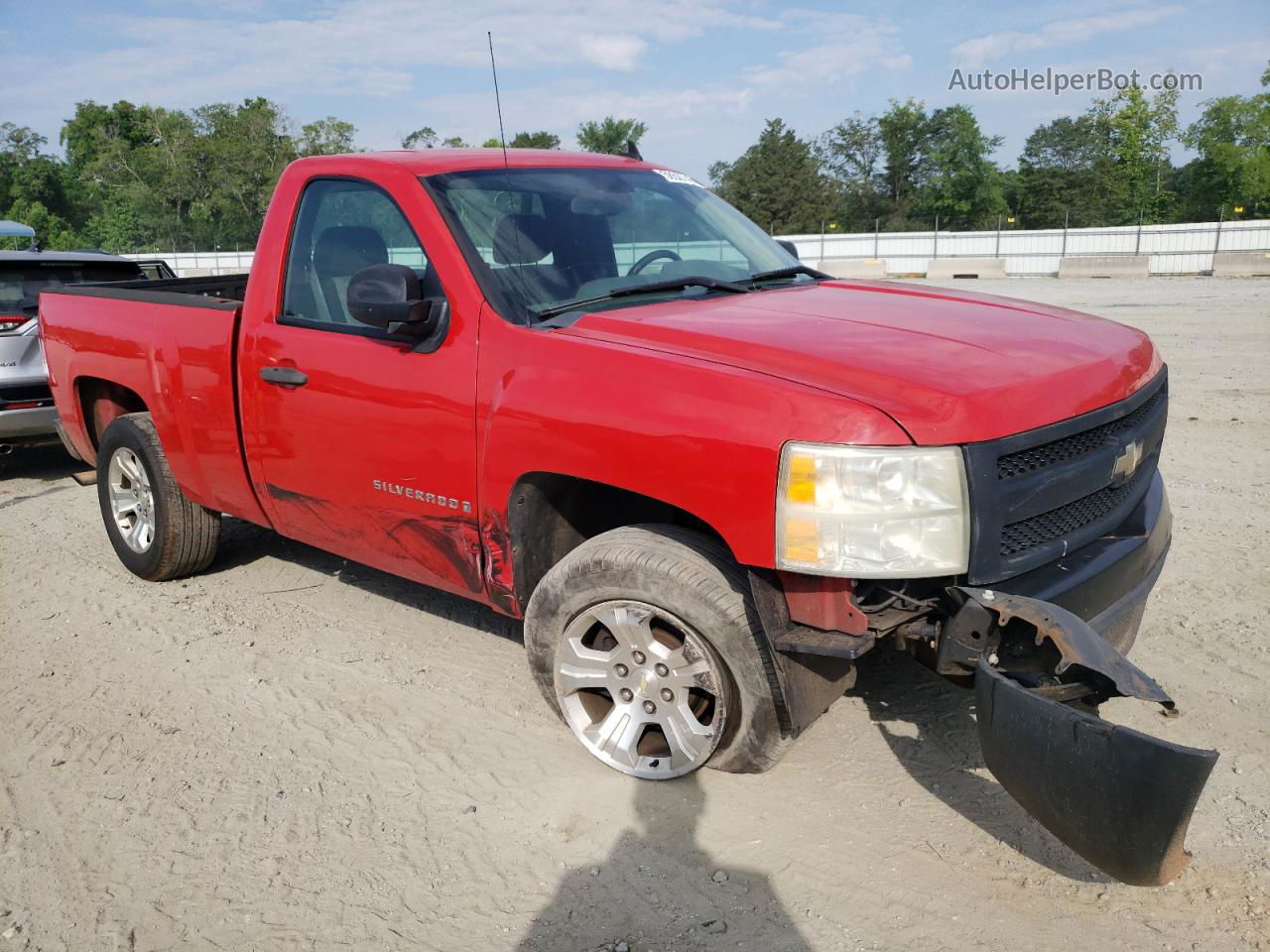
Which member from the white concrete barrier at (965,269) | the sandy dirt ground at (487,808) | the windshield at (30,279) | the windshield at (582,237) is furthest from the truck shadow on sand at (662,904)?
the white concrete barrier at (965,269)

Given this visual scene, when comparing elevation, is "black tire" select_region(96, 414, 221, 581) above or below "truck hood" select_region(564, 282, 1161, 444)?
below

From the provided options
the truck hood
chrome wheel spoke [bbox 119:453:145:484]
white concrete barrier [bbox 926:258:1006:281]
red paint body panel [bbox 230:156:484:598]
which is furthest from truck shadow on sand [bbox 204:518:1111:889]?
white concrete barrier [bbox 926:258:1006:281]

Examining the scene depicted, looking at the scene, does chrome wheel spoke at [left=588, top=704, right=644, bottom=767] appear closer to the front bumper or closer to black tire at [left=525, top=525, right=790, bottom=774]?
black tire at [left=525, top=525, right=790, bottom=774]

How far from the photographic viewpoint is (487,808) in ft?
10.6

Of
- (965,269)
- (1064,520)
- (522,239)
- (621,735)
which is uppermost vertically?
(522,239)

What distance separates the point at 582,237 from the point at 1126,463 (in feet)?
6.70

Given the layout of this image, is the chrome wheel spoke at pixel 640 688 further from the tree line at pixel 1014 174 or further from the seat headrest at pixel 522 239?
the tree line at pixel 1014 174

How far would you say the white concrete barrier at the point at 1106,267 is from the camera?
29.2 meters

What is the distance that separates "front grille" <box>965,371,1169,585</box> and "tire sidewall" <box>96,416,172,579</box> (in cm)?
406

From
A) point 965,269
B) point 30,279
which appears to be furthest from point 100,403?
point 965,269

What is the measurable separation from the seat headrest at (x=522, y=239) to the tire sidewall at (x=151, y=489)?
2.48m

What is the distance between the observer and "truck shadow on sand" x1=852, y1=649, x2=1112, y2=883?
293 cm

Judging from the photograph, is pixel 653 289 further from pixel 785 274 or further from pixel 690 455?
pixel 690 455

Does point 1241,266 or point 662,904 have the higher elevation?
point 662,904
